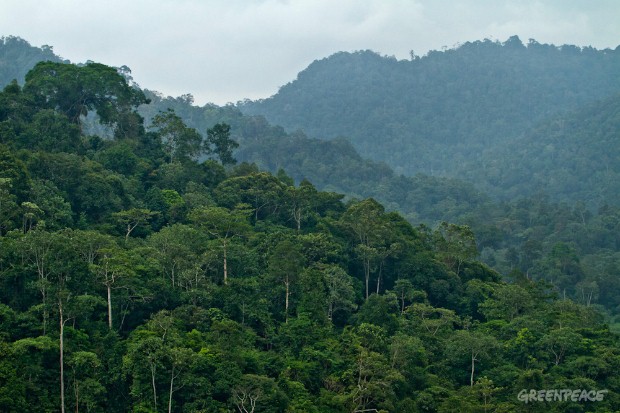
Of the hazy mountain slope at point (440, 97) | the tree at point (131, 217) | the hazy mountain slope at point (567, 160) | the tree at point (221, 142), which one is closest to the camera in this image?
the tree at point (131, 217)

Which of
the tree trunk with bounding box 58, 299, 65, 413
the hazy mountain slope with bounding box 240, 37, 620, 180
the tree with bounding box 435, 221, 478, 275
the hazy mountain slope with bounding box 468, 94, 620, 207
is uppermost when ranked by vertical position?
the hazy mountain slope with bounding box 240, 37, 620, 180

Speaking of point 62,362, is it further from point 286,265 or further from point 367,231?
point 367,231

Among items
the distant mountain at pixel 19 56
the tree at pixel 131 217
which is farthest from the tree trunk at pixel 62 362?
the distant mountain at pixel 19 56

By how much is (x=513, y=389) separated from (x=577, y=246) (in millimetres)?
36049

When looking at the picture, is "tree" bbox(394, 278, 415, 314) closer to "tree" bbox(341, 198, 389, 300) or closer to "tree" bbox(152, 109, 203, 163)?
"tree" bbox(341, 198, 389, 300)

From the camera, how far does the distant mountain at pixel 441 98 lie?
112m

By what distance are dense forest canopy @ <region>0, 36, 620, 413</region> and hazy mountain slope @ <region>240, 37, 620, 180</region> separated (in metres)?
67.6

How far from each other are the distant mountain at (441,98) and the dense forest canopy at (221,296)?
69212mm

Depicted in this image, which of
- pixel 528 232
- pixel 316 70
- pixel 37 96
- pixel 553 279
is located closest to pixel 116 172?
pixel 37 96

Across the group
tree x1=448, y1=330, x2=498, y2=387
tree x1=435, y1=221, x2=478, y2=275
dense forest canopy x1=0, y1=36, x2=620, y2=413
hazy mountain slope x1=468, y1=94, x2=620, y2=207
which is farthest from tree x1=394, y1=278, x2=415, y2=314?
hazy mountain slope x1=468, y1=94, x2=620, y2=207

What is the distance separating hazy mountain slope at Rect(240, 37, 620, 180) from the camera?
4444 inches

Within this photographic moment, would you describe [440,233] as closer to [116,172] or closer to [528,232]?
[116,172]

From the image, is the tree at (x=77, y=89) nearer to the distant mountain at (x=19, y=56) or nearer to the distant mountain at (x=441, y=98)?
the distant mountain at (x=19, y=56)

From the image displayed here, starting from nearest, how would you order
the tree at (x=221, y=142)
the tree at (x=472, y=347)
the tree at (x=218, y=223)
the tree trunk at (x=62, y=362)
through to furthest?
the tree trunk at (x=62, y=362) → the tree at (x=472, y=347) → the tree at (x=218, y=223) → the tree at (x=221, y=142)
